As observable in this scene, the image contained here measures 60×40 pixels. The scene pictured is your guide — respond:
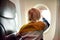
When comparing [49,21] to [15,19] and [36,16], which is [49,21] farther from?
[15,19]

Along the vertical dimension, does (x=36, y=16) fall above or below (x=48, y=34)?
above

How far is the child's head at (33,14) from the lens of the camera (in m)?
0.90

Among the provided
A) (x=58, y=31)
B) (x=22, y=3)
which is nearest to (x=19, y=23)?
(x=22, y=3)

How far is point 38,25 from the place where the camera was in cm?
90

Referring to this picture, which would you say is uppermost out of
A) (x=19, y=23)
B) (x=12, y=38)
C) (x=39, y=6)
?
(x=39, y=6)

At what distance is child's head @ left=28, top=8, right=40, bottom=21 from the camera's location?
2.97 ft

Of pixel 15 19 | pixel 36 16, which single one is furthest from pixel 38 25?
pixel 15 19

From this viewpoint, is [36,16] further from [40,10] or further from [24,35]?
[24,35]

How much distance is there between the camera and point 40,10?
0.90 m

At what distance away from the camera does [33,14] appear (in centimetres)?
91

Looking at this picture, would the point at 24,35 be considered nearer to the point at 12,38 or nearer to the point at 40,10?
the point at 12,38

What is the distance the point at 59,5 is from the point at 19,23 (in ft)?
1.05

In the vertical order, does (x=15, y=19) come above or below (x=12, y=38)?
above

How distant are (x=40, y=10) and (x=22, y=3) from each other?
0.49 feet
